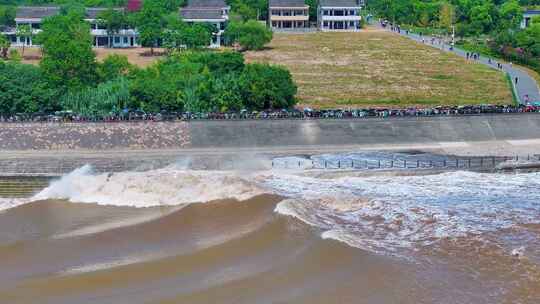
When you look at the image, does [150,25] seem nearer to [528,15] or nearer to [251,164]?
[251,164]

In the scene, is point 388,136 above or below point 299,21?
below

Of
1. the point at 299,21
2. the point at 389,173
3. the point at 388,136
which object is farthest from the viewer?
the point at 299,21

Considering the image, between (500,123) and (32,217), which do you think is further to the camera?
(500,123)

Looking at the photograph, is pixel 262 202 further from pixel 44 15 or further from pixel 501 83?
pixel 44 15

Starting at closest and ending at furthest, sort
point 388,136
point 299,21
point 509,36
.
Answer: point 388,136 < point 509,36 < point 299,21

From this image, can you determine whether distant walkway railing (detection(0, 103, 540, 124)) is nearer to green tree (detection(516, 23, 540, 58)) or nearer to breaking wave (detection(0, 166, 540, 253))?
breaking wave (detection(0, 166, 540, 253))

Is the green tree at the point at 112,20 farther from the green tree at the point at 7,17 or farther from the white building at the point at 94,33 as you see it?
the green tree at the point at 7,17

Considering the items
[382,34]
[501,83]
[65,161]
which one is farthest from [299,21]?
[65,161]
